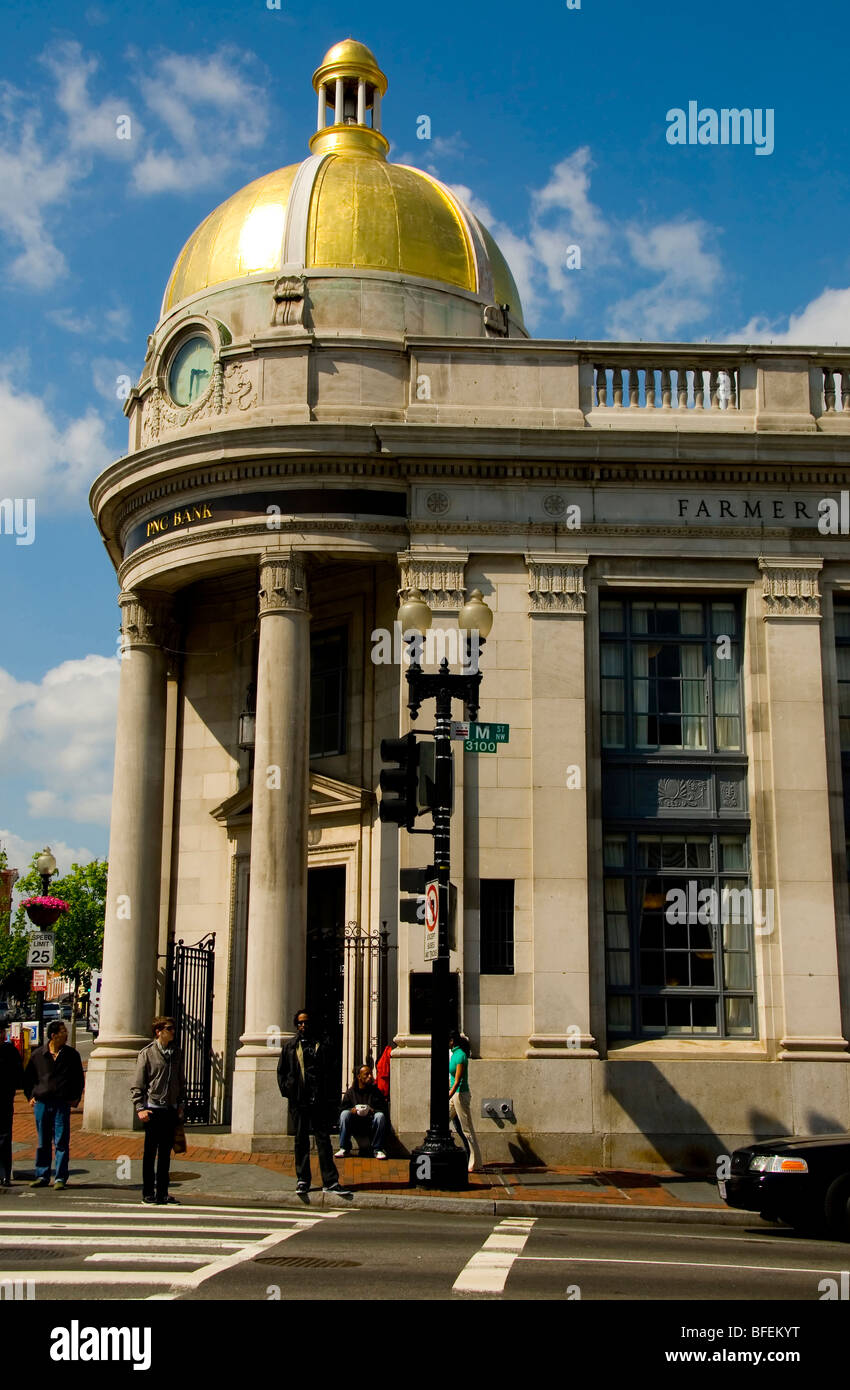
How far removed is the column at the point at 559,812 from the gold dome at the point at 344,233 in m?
7.10

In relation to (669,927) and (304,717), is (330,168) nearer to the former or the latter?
(304,717)

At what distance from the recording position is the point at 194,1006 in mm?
24391

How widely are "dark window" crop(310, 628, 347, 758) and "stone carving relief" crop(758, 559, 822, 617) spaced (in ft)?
23.8

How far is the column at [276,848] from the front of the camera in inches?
782

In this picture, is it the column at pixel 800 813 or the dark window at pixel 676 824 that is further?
the dark window at pixel 676 824

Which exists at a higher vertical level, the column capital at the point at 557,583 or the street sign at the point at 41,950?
the column capital at the point at 557,583

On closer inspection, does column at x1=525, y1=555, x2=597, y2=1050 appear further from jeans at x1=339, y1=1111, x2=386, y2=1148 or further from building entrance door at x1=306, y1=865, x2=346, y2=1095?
building entrance door at x1=306, y1=865, x2=346, y2=1095

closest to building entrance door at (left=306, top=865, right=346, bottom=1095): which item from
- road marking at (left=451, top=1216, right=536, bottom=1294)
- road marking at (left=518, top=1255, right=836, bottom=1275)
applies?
road marking at (left=451, top=1216, right=536, bottom=1294)

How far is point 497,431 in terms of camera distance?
21.2 m

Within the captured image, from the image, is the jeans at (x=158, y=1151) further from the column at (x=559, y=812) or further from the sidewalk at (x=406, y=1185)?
the column at (x=559, y=812)

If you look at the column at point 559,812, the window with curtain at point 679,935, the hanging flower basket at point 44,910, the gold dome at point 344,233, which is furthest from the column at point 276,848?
the hanging flower basket at point 44,910

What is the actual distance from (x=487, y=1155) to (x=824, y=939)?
5.76m

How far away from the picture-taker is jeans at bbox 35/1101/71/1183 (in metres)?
15.4
